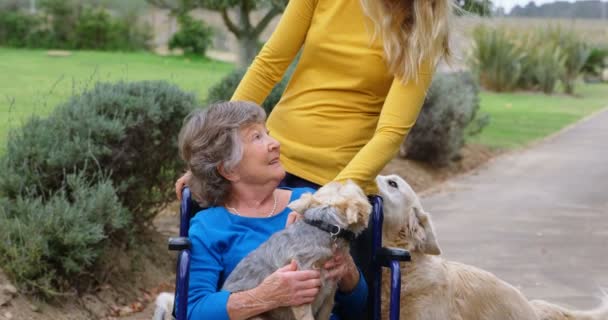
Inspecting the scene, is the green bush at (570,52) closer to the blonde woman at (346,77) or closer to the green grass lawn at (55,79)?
the green grass lawn at (55,79)

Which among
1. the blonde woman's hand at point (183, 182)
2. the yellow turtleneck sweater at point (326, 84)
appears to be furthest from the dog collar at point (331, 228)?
the blonde woman's hand at point (183, 182)

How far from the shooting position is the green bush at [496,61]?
101 feet

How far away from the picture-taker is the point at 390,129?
3.71 m

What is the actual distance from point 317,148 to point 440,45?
25.7 inches

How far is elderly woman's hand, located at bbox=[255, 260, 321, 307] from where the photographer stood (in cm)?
331

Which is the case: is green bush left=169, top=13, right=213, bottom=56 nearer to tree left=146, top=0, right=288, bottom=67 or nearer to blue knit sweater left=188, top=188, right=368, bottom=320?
tree left=146, top=0, right=288, bottom=67

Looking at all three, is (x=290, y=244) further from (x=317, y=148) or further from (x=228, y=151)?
(x=317, y=148)

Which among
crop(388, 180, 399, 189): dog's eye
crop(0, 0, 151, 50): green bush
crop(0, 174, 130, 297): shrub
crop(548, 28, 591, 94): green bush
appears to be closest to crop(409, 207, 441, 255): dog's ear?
crop(388, 180, 399, 189): dog's eye

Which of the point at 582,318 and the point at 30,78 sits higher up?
the point at 582,318

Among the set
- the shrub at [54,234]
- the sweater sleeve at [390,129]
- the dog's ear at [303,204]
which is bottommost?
the shrub at [54,234]

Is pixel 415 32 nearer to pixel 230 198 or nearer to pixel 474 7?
pixel 230 198

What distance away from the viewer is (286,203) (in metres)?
3.82

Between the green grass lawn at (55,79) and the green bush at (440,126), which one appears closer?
the green grass lawn at (55,79)

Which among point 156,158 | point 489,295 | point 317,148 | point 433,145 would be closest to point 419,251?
point 489,295
